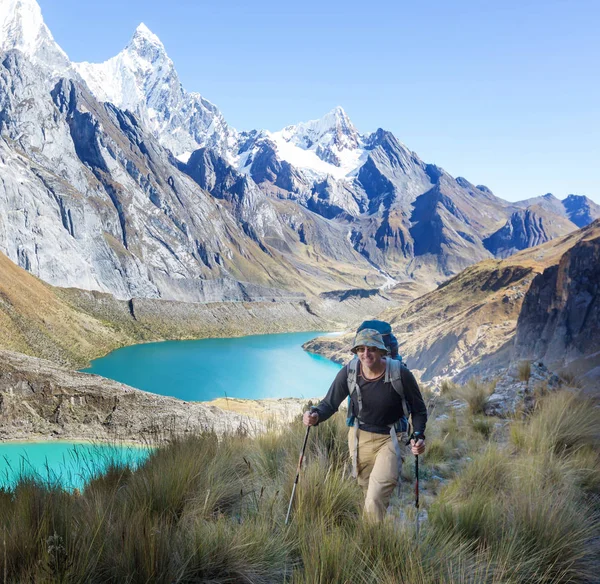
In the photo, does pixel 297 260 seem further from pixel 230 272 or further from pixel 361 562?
pixel 361 562

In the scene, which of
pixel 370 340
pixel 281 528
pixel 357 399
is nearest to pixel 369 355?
pixel 370 340

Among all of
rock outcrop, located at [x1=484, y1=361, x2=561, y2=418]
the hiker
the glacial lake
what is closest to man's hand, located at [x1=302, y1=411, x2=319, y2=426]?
the hiker

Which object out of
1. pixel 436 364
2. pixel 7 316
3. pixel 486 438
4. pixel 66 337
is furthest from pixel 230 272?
pixel 486 438

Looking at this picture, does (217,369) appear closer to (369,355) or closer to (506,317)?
(506,317)

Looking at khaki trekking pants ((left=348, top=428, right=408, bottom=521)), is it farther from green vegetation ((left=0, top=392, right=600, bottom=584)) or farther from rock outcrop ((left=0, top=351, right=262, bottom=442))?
rock outcrop ((left=0, top=351, right=262, bottom=442))

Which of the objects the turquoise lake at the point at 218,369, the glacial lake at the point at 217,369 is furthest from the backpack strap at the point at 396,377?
the turquoise lake at the point at 218,369

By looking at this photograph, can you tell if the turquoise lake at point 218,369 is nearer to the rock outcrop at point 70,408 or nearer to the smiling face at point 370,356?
the rock outcrop at point 70,408

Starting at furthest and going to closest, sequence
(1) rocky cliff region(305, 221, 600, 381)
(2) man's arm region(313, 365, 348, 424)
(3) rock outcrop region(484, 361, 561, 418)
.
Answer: (1) rocky cliff region(305, 221, 600, 381)
(3) rock outcrop region(484, 361, 561, 418)
(2) man's arm region(313, 365, 348, 424)
